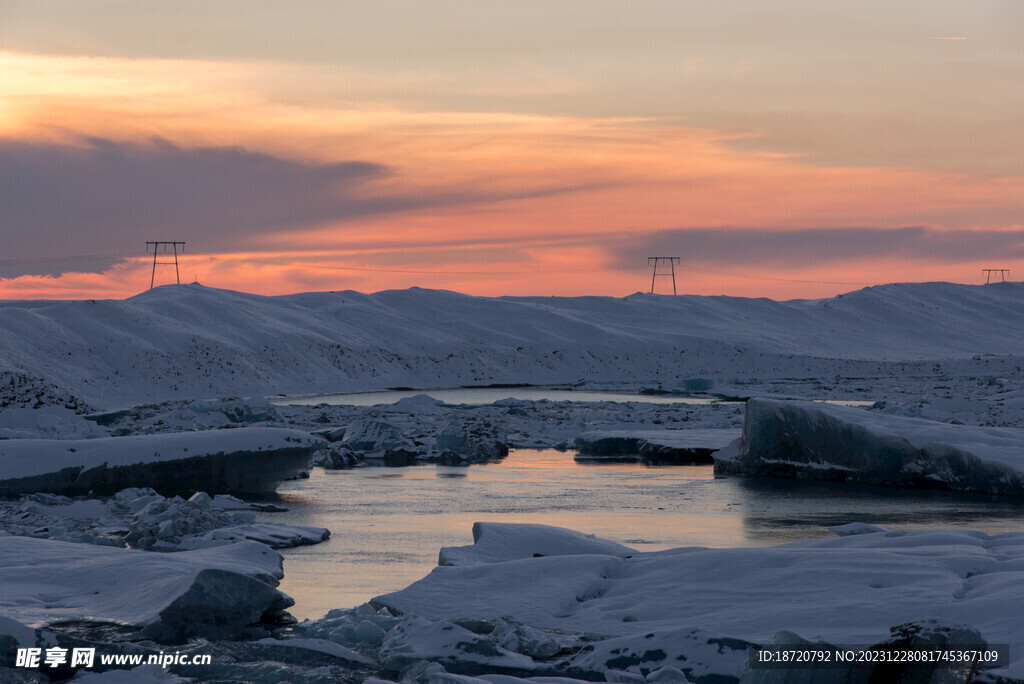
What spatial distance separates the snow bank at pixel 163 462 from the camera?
12375 millimetres

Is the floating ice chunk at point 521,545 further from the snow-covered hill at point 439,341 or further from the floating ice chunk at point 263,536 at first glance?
the snow-covered hill at point 439,341

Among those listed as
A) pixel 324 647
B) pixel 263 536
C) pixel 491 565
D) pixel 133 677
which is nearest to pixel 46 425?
pixel 263 536

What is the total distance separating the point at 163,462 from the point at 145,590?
630 cm

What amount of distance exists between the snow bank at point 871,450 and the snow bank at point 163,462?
640 cm

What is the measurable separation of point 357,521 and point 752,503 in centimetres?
483

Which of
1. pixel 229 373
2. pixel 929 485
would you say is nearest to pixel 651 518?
pixel 929 485

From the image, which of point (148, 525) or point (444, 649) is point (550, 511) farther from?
point (444, 649)

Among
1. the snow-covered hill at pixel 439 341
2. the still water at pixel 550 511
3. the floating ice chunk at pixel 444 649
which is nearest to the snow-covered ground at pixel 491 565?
the floating ice chunk at pixel 444 649

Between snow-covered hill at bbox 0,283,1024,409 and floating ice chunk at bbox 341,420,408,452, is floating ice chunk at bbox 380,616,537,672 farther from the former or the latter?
snow-covered hill at bbox 0,283,1024,409

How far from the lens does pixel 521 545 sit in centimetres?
822

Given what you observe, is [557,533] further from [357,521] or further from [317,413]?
[317,413]

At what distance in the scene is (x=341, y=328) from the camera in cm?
6144

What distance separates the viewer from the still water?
8633 millimetres

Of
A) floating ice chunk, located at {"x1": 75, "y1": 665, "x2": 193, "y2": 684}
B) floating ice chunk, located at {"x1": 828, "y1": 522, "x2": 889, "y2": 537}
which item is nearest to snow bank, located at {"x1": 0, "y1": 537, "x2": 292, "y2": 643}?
floating ice chunk, located at {"x1": 75, "y1": 665, "x2": 193, "y2": 684}
